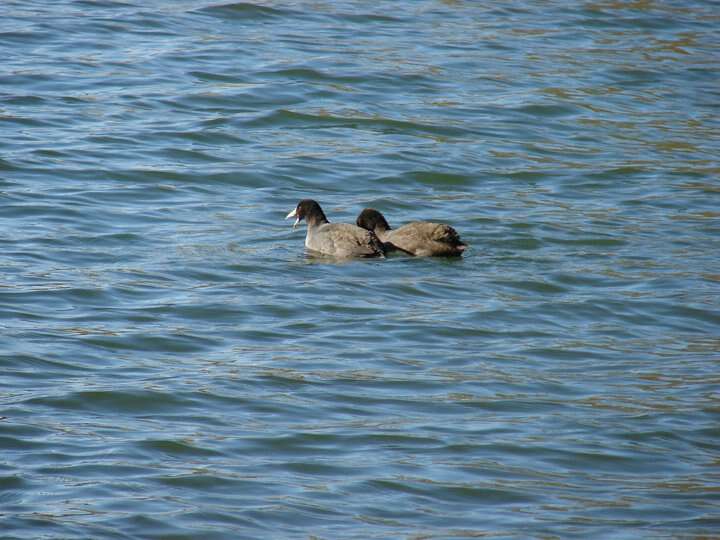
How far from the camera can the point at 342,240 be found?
11.9 metres

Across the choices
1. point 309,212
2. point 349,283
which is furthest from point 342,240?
point 349,283

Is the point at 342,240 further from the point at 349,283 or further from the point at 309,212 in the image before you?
the point at 349,283

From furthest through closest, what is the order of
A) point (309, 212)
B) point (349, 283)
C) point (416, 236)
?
point (309, 212) < point (416, 236) < point (349, 283)

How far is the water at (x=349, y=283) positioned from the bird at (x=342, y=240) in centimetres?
14

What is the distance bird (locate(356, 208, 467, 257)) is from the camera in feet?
38.0

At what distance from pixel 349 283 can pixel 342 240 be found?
870mm

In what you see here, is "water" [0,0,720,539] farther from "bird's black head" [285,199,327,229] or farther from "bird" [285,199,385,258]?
"bird's black head" [285,199,327,229]

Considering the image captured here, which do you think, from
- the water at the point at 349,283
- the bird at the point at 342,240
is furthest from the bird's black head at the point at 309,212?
the water at the point at 349,283

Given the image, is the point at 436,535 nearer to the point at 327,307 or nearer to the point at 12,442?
the point at 12,442

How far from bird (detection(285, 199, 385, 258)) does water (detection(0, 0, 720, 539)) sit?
144 millimetres

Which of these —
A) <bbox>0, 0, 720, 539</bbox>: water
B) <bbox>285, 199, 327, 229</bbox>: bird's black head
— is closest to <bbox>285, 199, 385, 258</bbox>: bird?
<bbox>285, 199, 327, 229</bbox>: bird's black head

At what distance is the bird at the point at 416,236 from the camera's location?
11594 mm

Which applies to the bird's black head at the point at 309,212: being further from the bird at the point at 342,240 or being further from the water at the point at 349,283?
the water at the point at 349,283

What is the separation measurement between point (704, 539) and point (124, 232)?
6.69 meters
